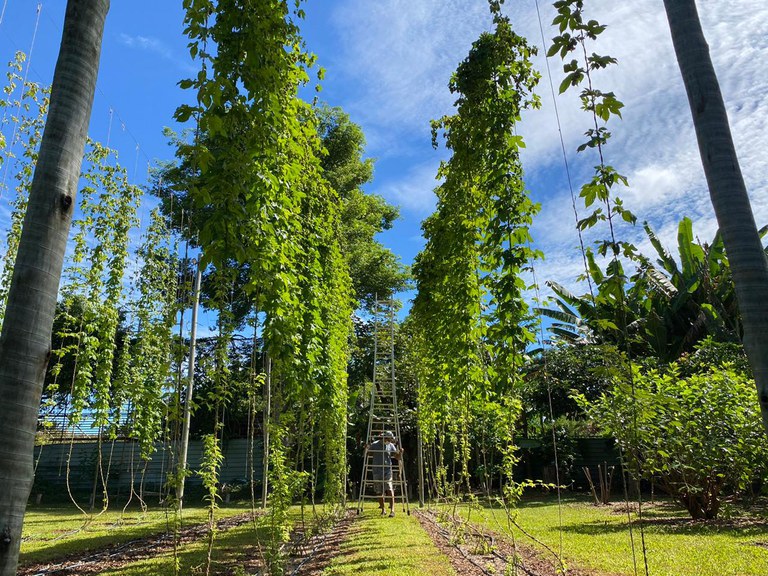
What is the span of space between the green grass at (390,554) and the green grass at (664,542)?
2.51 ft

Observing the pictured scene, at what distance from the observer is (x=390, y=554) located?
Answer: 5480mm

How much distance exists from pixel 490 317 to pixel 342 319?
388cm

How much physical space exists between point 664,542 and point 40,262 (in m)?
6.92

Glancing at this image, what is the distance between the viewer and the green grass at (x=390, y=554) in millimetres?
4676

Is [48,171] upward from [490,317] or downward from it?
downward

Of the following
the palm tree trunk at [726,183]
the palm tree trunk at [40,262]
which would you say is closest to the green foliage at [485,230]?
the palm tree trunk at [726,183]

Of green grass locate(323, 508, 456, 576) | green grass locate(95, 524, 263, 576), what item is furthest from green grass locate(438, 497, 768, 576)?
green grass locate(95, 524, 263, 576)

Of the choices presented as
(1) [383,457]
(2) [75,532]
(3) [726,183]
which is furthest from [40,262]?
(1) [383,457]

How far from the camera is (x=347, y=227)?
18.1 m

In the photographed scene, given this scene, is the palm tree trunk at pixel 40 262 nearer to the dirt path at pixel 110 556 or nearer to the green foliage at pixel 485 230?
the green foliage at pixel 485 230

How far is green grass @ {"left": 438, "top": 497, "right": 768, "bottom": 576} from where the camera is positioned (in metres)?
4.67

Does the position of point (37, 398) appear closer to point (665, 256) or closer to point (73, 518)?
point (73, 518)

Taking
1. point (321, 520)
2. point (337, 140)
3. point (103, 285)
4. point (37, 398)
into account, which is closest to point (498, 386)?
point (37, 398)

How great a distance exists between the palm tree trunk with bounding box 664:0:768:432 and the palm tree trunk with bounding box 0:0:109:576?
72.8 inches
